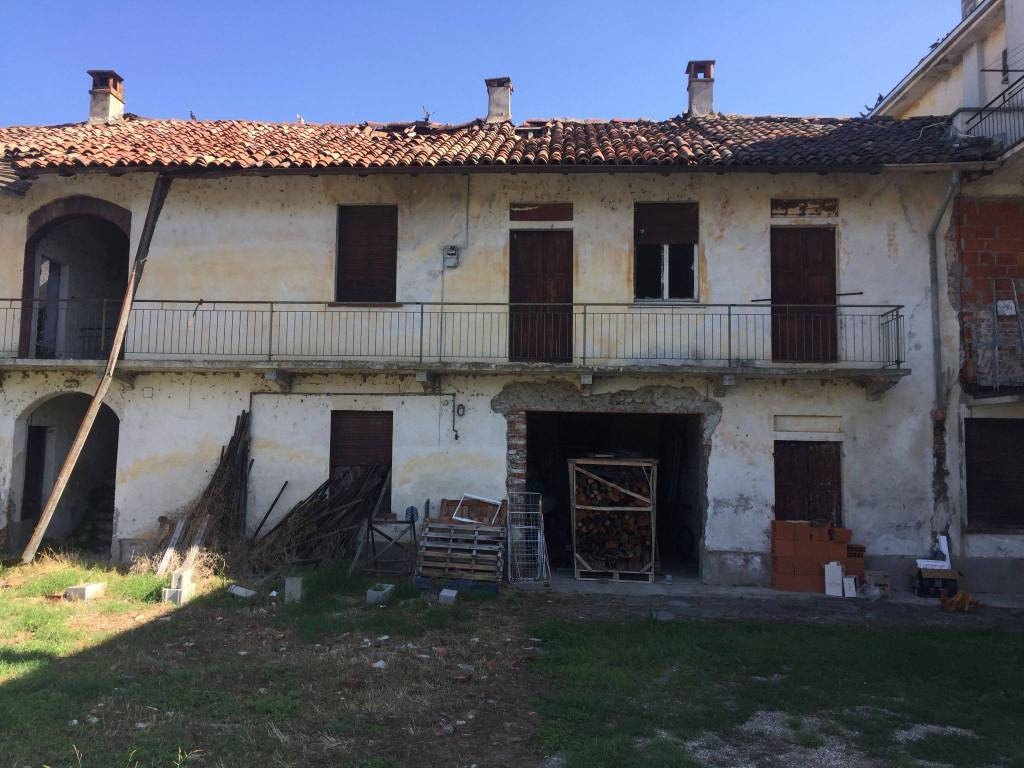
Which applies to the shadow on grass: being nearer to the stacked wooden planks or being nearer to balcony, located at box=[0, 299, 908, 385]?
the stacked wooden planks

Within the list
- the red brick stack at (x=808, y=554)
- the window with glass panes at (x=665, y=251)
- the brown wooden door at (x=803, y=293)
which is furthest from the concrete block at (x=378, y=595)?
the brown wooden door at (x=803, y=293)

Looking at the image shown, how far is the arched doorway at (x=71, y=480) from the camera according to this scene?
41.3 ft

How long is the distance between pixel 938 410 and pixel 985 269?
2464mm

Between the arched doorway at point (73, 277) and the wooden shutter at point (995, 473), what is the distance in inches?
575

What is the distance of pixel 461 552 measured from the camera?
1040 centimetres

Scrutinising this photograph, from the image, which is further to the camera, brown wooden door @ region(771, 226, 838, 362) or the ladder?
brown wooden door @ region(771, 226, 838, 362)

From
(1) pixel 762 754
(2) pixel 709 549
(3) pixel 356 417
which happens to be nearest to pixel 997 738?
(1) pixel 762 754

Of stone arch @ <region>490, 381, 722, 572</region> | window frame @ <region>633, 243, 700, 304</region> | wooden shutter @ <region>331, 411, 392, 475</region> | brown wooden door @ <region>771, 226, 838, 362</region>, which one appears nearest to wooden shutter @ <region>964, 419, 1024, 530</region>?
brown wooden door @ <region>771, 226, 838, 362</region>

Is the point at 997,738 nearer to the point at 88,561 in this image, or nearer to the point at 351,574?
the point at 351,574

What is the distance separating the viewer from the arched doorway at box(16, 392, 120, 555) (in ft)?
41.3

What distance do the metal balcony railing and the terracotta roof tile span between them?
90.7 inches

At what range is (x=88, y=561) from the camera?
11.1 m

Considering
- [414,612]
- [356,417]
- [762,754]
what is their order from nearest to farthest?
[762,754] < [414,612] < [356,417]

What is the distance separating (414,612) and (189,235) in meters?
7.83
